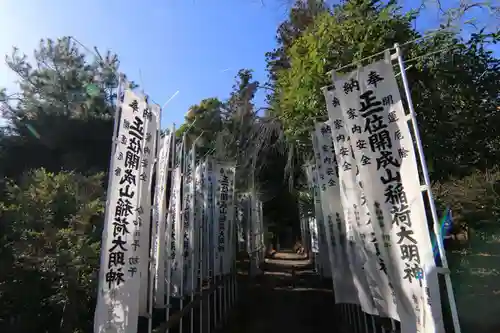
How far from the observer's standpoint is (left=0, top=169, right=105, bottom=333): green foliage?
4707 millimetres

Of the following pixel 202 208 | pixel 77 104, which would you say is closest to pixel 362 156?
pixel 202 208

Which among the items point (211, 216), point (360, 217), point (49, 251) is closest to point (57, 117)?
point (211, 216)

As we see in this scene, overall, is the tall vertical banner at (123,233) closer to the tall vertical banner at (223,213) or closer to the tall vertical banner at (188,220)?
the tall vertical banner at (188,220)

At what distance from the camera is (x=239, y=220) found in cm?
1758

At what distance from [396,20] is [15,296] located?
6.23m

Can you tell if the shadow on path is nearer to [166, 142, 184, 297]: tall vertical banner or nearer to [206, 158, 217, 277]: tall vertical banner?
[206, 158, 217, 277]: tall vertical banner

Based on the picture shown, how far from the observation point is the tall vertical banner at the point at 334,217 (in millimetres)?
6137

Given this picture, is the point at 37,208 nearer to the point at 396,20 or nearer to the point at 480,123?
the point at 396,20

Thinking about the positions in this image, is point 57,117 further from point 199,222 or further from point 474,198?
point 474,198

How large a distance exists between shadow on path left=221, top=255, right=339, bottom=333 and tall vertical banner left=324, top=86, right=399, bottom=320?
4.03m

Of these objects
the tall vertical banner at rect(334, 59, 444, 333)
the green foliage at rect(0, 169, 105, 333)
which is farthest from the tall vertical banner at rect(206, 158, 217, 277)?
the tall vertical banner at rect(334, 59, 444, 333)

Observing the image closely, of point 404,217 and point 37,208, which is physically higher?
point 37,208

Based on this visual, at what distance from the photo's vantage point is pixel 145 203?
4.62 meters

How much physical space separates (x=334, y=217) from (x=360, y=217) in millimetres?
2009
